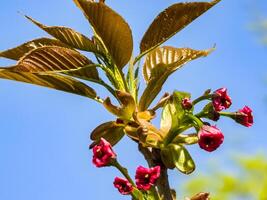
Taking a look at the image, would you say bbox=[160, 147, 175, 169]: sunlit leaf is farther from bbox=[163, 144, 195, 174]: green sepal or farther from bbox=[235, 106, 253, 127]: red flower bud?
bbox=[235, 106, 253, 127]: red flower bud

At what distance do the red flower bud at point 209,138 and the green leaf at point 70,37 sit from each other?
424 millimetres

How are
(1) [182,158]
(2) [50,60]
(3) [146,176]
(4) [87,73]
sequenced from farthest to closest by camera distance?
(4) [87,73], (2) [50,60], (1) [182,158], (3) [146,176]

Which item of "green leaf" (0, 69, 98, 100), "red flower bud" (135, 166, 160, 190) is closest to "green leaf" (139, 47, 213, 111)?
"green leaf" (0, 69, 98, 100)

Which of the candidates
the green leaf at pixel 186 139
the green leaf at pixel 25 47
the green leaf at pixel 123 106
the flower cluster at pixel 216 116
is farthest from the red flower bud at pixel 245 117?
the green leaf at pixel 25 47

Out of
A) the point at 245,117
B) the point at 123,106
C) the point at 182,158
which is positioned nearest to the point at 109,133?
the point at 123,106

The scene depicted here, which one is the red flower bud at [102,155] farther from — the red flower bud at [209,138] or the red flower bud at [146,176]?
the red flower bud at [209,138]

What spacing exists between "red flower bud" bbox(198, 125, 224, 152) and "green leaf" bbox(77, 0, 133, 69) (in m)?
0.35

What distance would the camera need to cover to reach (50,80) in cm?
151

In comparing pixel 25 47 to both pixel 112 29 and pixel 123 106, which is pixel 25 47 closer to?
pixel 112 29

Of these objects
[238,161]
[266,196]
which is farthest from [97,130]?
[238,161]

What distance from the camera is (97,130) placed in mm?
1487

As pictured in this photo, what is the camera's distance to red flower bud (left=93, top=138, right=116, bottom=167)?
4.26 feet

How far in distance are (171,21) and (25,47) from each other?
39 cm

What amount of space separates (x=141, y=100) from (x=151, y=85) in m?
0.05
